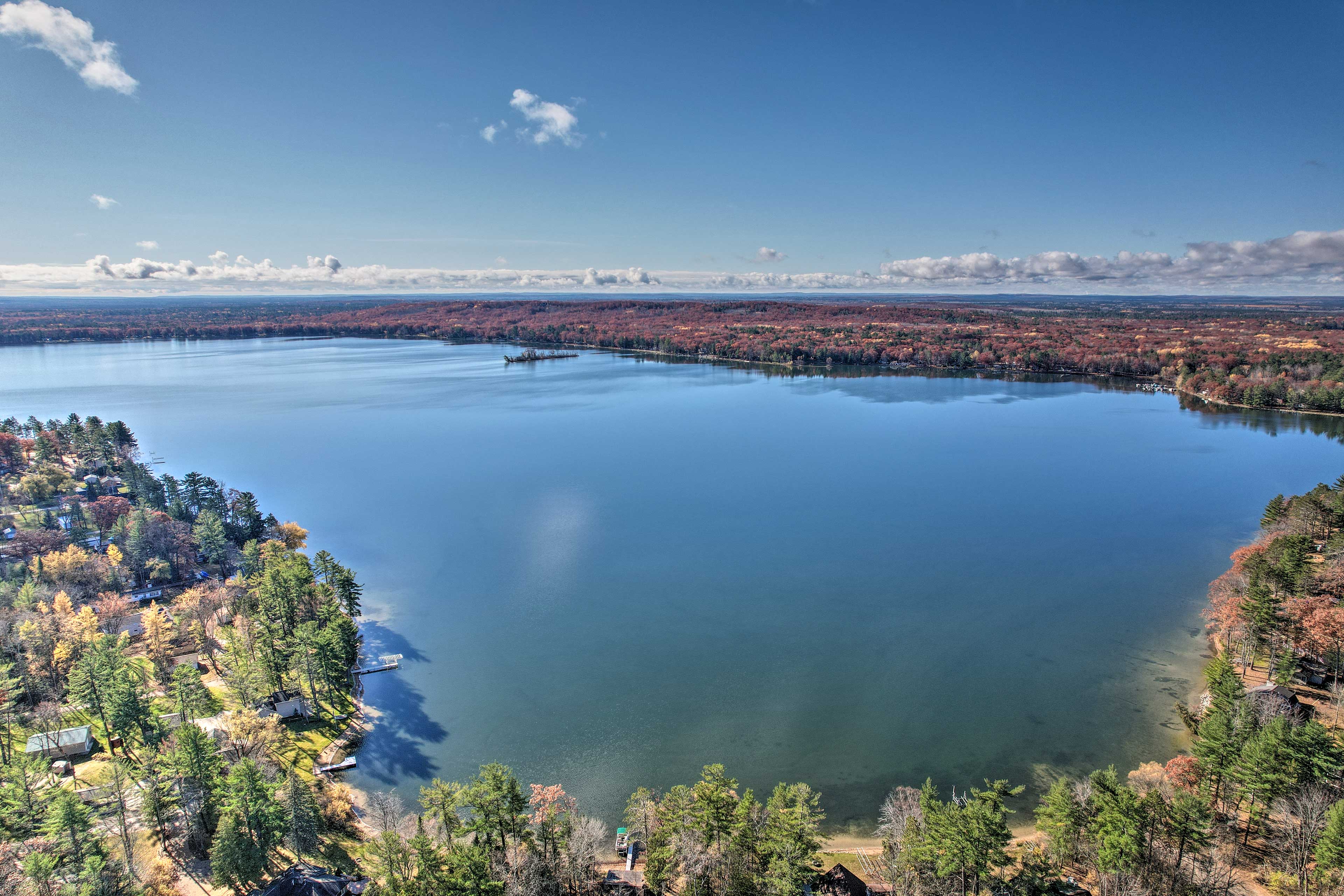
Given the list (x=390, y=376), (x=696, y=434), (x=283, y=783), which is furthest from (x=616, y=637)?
(x=390, y=376)

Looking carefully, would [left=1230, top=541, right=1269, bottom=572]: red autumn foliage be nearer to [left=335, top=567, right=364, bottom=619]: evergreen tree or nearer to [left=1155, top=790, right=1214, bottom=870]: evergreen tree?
[left=1155, top=790, right=1214, bottom=870]: evergreen tree

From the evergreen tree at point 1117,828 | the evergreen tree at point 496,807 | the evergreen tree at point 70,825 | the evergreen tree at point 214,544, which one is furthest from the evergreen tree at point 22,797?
the evergreen tree at point 1117,828

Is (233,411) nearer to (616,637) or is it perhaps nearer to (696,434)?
(696,434)

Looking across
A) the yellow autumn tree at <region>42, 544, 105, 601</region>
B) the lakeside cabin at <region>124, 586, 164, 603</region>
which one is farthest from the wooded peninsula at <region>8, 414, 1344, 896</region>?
the lakeside cabin at <region>124, 586, 164, 603</region>

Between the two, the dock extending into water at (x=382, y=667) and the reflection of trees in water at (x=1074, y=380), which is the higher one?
the reflection of trees in water at (x=1074, y=380)

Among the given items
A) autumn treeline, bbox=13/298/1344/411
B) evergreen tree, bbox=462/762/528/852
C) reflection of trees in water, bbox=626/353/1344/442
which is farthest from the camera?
autumn treeline, bbox=13/298/1344/411

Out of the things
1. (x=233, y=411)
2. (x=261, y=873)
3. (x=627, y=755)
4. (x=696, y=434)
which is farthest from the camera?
(x=233, y=411)

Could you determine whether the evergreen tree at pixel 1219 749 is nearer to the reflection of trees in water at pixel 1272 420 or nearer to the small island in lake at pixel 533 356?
the reflection of trees in water at pixel 1272 420
